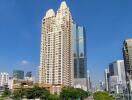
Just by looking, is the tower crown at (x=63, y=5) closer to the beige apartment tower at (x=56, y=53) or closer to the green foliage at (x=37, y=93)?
the beige apartment tower at (x=56, y=53)

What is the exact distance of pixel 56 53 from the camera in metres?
145

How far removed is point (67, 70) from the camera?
145 m

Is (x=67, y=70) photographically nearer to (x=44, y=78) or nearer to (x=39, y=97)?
(x=44, y=78)

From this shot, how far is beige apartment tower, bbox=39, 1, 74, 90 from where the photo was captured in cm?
14175

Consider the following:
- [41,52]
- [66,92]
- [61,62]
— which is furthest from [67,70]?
[66,92]

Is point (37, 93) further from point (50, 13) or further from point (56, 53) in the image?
point (50, 13)

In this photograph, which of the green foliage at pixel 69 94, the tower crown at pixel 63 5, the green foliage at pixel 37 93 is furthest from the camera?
the tower crown at pixel 63 5

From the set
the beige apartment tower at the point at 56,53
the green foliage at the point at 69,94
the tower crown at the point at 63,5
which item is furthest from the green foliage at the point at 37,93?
the tower crown at the point at 63,5

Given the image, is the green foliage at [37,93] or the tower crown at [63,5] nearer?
the green foliage at [37,93]

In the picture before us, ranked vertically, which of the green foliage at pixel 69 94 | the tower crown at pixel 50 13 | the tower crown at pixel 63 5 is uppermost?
the tower crown at pixel 63 5

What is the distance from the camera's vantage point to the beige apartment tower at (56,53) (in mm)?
141750

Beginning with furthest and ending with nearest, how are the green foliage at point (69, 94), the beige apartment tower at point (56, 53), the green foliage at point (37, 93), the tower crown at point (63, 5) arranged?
the tower crown at point (63, 5)
the beige apartment tower at point (56, 53)
the green foliage at point (69, 94)
the green foliage at point (37, 93)

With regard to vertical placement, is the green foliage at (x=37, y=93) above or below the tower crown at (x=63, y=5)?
below

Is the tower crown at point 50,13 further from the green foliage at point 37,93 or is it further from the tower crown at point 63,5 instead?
the green foliage at point 37,93
